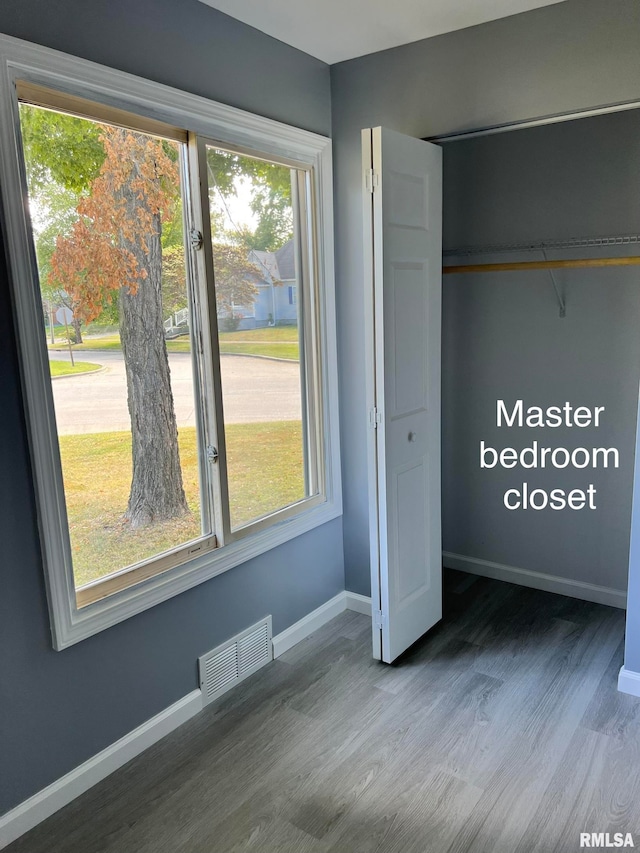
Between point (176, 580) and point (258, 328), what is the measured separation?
1062 mm

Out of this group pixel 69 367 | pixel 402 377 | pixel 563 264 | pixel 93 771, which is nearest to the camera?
pixel 69 367

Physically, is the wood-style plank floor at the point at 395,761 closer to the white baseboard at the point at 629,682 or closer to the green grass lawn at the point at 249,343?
the white baseboard at the point at 629,682

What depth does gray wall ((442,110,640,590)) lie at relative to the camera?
304cm

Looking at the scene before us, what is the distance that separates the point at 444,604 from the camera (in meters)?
3.33

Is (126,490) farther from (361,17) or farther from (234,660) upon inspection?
(361,17)

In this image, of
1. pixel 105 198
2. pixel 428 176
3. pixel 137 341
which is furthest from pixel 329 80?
pixel 137 341

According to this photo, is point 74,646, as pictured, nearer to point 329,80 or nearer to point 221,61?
point 221,61

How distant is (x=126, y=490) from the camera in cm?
222

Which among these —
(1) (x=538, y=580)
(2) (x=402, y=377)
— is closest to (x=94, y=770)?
(2) (x=402, y=377)

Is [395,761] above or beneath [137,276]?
beneath

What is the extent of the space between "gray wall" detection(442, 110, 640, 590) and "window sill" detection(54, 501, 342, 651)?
109cm

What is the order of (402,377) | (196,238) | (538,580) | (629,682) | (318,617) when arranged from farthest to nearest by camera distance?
(538,580) < (318,617) < (402,377) < (629,682) < (196,238)

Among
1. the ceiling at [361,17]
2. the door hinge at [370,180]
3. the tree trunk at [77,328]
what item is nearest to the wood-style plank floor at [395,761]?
the tree trunk at [77,328]

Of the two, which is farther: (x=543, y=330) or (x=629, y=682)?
(x=543, y=330)
